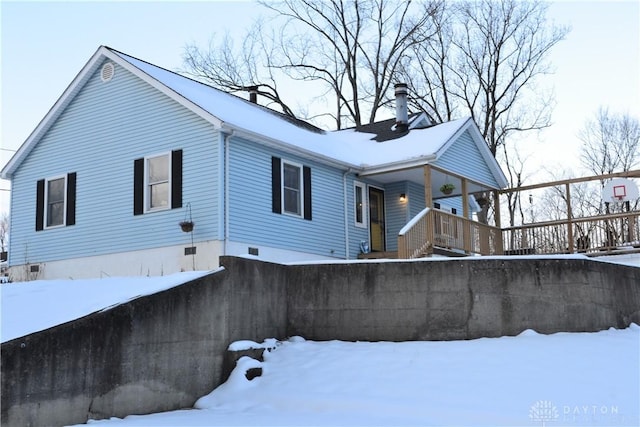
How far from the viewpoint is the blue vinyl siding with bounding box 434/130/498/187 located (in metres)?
17.3

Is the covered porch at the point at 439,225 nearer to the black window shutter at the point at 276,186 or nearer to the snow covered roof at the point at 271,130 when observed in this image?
the snow covered roof at the point at 271,130

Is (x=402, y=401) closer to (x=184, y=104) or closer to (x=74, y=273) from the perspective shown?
(x=184, y=104)

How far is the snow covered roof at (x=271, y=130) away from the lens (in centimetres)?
1392

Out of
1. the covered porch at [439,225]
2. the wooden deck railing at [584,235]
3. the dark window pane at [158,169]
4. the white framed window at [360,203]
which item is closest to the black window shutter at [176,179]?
the dark window pane at [158,169]

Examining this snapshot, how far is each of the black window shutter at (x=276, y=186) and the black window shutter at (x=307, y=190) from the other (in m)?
0.90

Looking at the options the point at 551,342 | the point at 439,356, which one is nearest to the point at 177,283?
the point at 439,356

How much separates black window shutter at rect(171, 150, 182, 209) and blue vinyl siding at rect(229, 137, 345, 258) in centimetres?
118

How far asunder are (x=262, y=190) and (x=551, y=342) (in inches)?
268

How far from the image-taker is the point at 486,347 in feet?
31.3

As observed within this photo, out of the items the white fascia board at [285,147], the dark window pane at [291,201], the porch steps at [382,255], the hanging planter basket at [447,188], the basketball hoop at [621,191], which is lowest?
the porch steps at [382,255]

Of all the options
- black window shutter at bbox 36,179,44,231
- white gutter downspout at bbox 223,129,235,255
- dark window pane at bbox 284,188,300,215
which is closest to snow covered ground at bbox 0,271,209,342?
white gutter downspout at bbox 223,129,235,255

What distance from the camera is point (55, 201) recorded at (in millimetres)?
15969

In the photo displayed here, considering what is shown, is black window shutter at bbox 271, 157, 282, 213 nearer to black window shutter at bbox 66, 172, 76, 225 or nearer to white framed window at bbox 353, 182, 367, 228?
white framed window at bbox 353, 182, 367, 228

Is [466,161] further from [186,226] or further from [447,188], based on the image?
[186,226]
